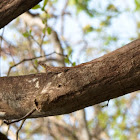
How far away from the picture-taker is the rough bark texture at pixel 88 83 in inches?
46.5

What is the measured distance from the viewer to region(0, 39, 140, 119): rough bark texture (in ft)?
3.88

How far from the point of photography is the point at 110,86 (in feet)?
3.89

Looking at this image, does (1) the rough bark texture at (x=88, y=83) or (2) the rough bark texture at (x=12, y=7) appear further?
(2) the rough bark texture at (x=12, y=7)

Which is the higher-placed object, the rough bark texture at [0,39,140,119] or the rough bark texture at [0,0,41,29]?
the rough bark texture at [0,0,41,29]

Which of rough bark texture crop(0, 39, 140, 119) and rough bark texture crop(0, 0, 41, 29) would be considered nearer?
rough bark texture crop(0, 39, 140, 119)

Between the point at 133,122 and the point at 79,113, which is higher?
the point at 133,122

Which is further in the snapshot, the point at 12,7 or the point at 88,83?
the point at 12,7

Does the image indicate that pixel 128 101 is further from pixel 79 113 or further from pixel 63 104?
pixel 63 104

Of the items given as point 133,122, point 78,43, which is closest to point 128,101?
point 133,122

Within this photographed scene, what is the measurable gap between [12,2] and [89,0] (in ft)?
13.1

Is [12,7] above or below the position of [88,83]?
above

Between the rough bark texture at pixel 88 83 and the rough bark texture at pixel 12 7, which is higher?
the rough bark texture at pixel 12 7

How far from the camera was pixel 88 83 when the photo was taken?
3.97 ft

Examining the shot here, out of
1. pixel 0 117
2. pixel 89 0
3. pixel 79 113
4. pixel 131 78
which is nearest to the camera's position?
pixel 131 78
